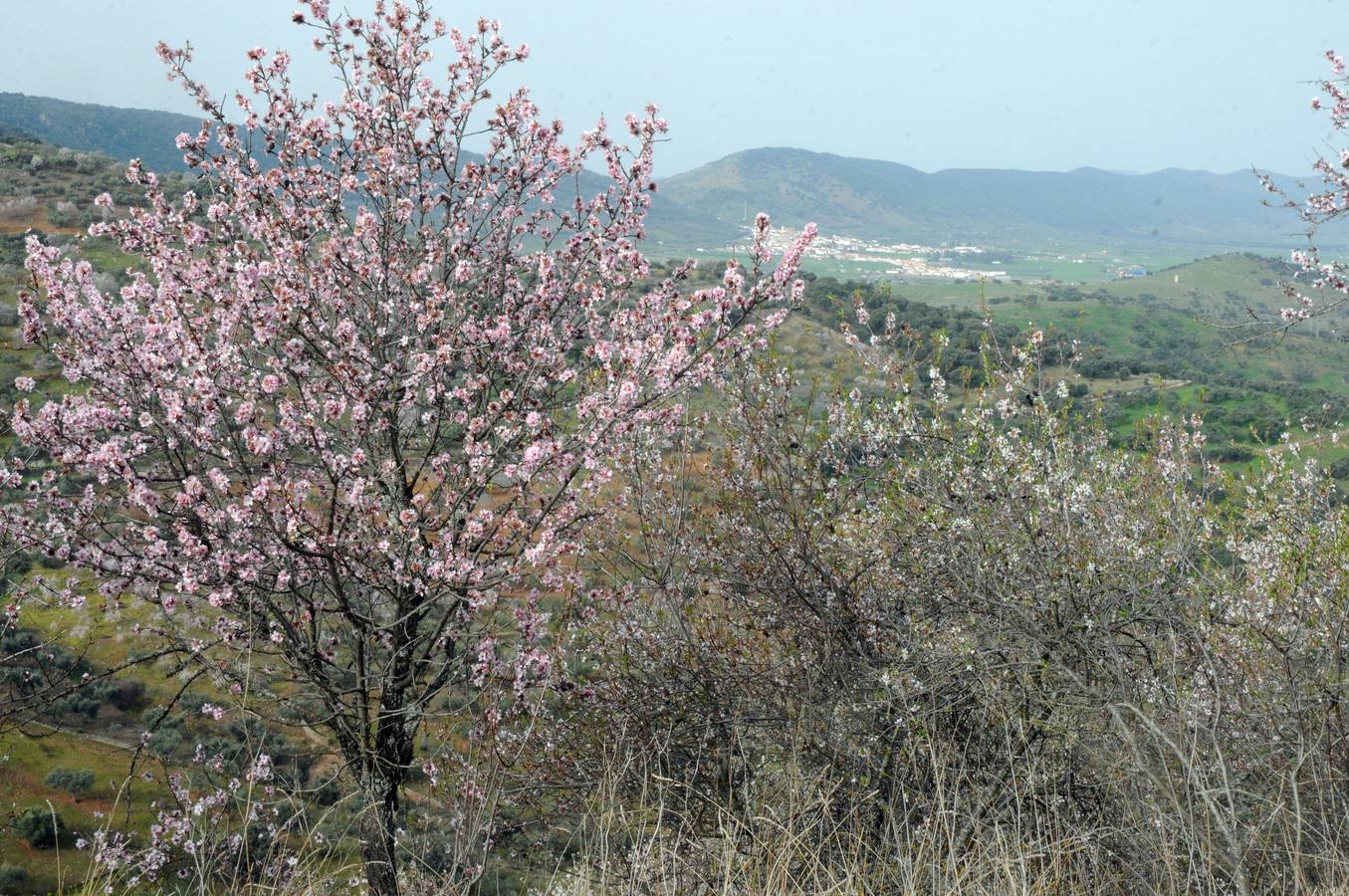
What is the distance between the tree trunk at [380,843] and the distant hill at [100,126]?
93.5 metres

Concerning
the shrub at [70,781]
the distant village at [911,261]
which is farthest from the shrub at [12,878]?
the distant village at [911,261]

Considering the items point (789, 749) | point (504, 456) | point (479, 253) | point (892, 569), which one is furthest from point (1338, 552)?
point (479, 253)

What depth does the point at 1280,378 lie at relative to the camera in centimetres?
5825

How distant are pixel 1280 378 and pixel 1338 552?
217 feet

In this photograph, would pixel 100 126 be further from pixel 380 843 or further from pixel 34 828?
pixel 380 843

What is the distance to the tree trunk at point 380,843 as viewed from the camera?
193 inches

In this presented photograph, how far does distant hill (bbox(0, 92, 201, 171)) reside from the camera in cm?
8519

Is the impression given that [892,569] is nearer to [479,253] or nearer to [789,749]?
[789,749]

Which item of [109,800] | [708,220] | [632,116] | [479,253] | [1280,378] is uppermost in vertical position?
[708,220]

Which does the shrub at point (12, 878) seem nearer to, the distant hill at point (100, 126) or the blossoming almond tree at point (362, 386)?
the blossoming almond tree at point (362, 386)

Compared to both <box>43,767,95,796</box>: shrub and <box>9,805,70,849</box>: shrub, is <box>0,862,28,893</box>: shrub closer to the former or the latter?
<box>9,805,70,849</box>: shrub

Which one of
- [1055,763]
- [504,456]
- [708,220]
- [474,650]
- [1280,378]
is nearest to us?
[1055,763]

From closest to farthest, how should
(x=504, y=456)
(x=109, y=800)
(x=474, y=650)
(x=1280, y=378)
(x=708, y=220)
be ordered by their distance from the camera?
(x=504, y=456) < (x=474, y=650) < (x=109, y=800) < (x=1280, y=378) < (x=708, y=220)

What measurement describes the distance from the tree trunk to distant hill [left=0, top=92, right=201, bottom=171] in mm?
93516
